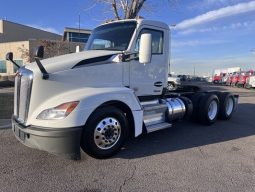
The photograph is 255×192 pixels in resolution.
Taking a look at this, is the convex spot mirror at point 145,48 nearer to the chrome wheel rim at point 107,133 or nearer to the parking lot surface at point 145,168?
the chrome wheel rim at point 107,133

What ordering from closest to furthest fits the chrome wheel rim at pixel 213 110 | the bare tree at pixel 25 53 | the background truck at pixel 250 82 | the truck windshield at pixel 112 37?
the truck windshield at pixel 112 37 → the chrome wheel rim at pixel 213 110 → the background truck at pixel 250 82 → the bare tree at pixel 25 53

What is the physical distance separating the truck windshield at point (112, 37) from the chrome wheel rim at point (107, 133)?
1.73 meters

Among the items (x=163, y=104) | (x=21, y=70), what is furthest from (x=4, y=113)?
(x=163, y=104)

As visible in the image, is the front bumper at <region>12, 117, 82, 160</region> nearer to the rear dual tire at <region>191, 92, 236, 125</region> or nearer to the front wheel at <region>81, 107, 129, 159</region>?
the front wheel at <region>81, 107, 129, 159</region>

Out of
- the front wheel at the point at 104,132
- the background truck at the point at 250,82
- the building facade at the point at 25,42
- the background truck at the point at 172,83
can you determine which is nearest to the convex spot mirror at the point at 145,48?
the front wheel at the point at 104,132

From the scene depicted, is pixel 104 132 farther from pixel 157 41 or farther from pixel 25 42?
pixel 25 42

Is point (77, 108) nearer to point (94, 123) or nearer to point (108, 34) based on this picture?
point (94, 123)

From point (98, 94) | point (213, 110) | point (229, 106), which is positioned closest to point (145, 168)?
point (98, 94)

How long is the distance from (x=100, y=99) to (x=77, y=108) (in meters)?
0.51

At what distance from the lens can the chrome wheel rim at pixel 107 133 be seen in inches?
213

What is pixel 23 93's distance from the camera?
17.4ft

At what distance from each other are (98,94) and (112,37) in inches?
77.4

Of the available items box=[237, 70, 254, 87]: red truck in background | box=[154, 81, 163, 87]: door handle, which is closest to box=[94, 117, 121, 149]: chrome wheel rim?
box=[154, 81, 163, 87]: door handle

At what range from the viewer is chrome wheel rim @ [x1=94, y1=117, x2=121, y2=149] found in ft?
17.7
